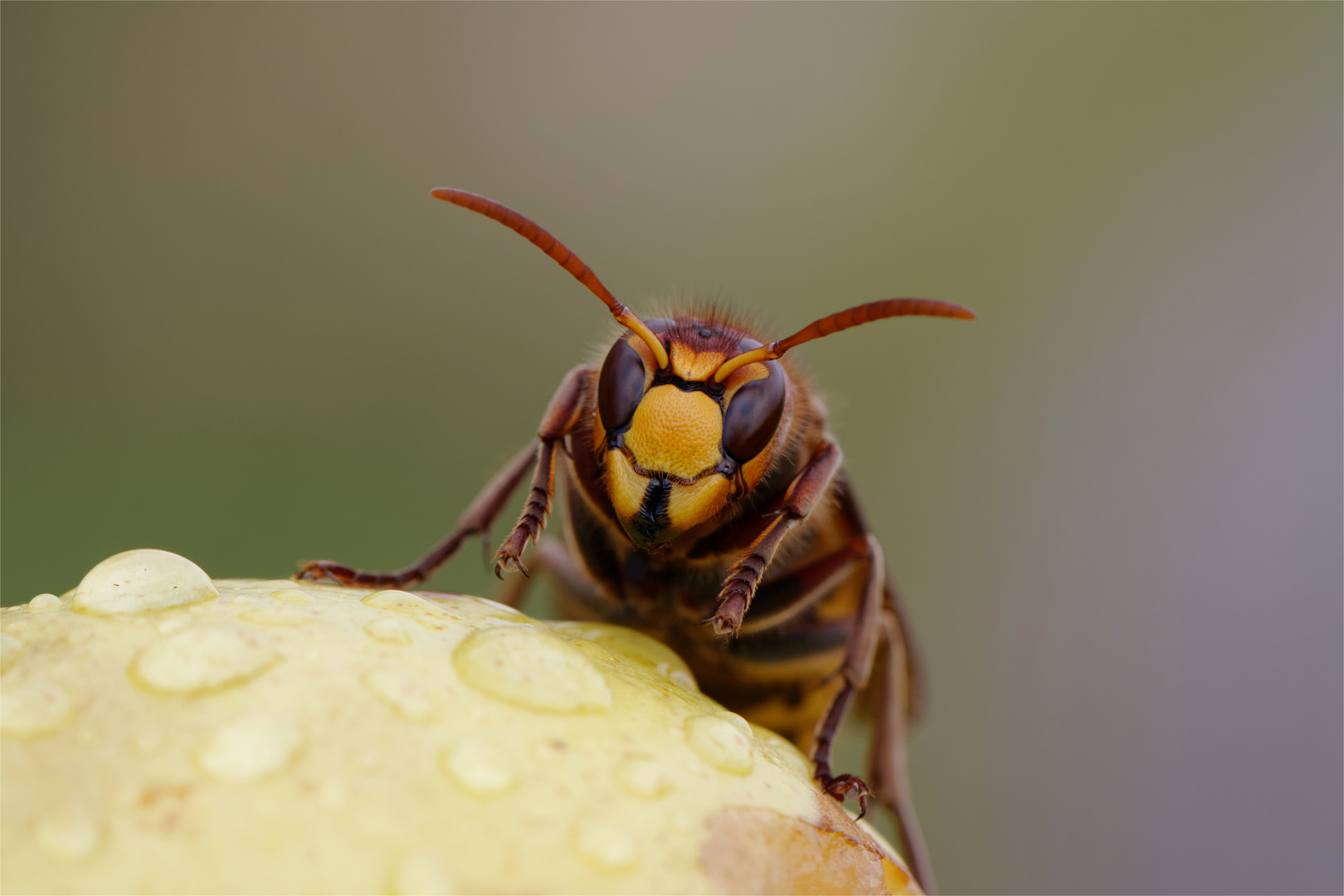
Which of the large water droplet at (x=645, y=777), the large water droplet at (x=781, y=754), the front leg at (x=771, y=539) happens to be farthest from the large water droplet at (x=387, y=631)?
the front leg at (x=771, y=539)

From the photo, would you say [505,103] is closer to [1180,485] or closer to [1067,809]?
[1180,485]

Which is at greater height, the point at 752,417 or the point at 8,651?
the point at 752,417

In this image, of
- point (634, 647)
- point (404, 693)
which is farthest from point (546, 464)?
point (404, 693)

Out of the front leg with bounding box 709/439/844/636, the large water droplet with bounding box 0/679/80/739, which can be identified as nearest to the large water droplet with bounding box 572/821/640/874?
the large water droplet with bounding box 0/679/80/739

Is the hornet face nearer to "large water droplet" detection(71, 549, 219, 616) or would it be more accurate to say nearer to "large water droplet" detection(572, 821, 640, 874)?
"large water droplet" detection(71, 549, 219, 616)

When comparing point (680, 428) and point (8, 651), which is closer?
point (8, 651)

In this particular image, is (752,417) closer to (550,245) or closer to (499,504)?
(550,245)

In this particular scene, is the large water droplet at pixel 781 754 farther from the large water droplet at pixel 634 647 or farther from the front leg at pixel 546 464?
the front leg at pixel 546 464
